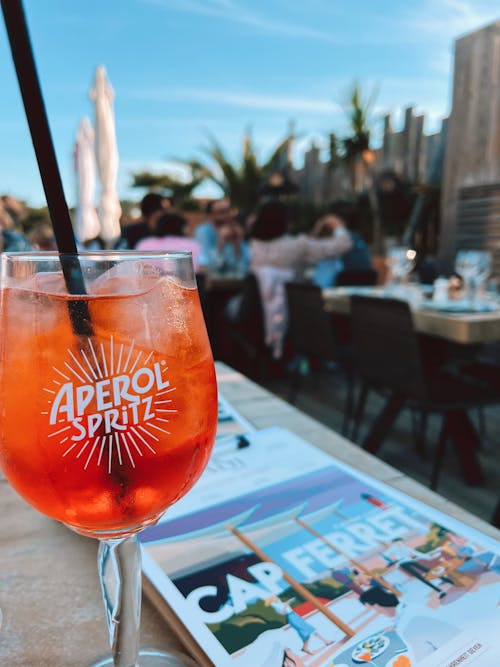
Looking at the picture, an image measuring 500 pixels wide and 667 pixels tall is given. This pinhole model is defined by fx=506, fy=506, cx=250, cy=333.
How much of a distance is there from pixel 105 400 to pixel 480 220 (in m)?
5.86

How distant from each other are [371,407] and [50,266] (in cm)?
362

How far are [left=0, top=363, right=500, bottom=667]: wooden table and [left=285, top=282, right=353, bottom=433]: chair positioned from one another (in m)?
2.35

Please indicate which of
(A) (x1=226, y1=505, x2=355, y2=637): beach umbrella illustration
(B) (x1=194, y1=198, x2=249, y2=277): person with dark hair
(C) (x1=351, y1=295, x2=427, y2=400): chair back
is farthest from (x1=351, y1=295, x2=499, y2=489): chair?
(B) (x1=194, y1=198, x2=249, y2=277): person with dark hair

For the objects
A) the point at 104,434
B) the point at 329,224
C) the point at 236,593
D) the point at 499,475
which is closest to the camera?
the point at 104,434

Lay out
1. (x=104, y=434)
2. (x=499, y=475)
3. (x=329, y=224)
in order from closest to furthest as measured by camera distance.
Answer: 1. (x=104, y=434)
2. (x=499, y=475)
3. (x=329, y=224)

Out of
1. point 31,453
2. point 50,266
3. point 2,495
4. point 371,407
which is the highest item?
point 50,266

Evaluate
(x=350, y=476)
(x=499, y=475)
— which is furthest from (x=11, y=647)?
(x=499, y=475)

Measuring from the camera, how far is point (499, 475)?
2594 mm

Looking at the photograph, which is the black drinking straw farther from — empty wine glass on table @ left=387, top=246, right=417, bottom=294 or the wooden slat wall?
the wooden slat wall

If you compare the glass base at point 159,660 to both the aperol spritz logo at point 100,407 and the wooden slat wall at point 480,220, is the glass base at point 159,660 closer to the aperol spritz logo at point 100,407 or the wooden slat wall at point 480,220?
the aperol spritz logo at point 100,407

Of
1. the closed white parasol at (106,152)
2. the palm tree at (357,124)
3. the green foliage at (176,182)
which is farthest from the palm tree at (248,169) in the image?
the closed white parasol at (106,152)

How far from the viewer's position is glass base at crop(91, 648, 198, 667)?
0.37 metres

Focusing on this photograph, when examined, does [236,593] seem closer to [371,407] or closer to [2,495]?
[2,495]

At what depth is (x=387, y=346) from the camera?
7.73 ft
